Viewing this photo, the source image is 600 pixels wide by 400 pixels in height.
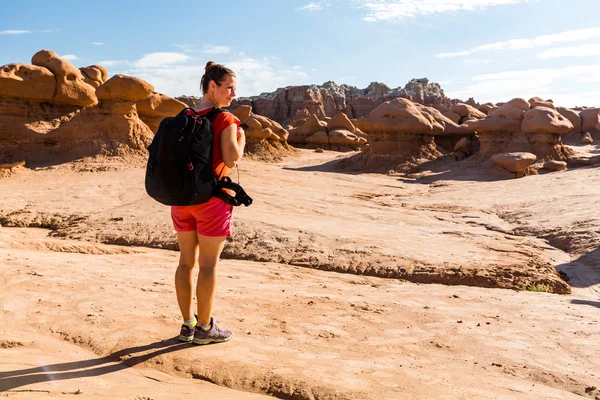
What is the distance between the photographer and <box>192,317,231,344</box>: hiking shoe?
2945 mm

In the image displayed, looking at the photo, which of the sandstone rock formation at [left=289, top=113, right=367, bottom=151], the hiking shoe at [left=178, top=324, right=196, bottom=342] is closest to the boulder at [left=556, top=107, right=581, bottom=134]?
the sandstone rock formation at [left=289, top=113, right=367, bottom=151]


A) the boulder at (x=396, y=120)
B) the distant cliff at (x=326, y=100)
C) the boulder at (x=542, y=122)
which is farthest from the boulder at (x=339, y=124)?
the distant cliff at (x=326, y=100)

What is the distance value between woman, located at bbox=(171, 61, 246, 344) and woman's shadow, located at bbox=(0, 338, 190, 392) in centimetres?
15

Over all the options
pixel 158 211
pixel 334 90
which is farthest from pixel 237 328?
pixel 334 90

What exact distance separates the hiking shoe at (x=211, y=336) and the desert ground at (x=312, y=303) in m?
0.07

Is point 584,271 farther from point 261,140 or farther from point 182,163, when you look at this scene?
point 261,140

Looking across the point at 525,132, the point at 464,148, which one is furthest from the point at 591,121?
the point at 525,132

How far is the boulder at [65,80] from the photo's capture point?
14320mm

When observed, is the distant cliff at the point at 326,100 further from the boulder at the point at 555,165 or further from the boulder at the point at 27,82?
the boulder at the point at 27,82

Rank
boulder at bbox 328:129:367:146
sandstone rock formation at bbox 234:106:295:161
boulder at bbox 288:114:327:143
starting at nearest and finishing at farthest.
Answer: sandstone rock formation at bbox 234:106:295:161 < boulder at bbox 328:129:367:146 < boulder at bbox 288:114:327:143

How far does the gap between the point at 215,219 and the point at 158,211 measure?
17.6 feet

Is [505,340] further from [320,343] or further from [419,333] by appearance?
[320,343]

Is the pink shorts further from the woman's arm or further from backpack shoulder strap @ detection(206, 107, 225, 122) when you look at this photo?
backpack shoulder strap @ detection(206, 107, 225, 122)

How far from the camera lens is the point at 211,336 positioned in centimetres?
296
